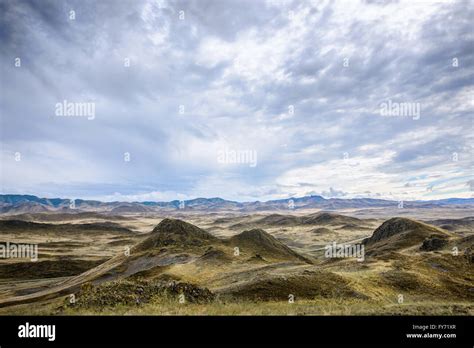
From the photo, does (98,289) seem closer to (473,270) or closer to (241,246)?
(473,270)

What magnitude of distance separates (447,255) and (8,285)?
200 feet

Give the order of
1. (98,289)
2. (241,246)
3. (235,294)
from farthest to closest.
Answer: (241,246)
(235,294)
(98,289)

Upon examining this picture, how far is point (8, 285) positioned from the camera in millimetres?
47906
